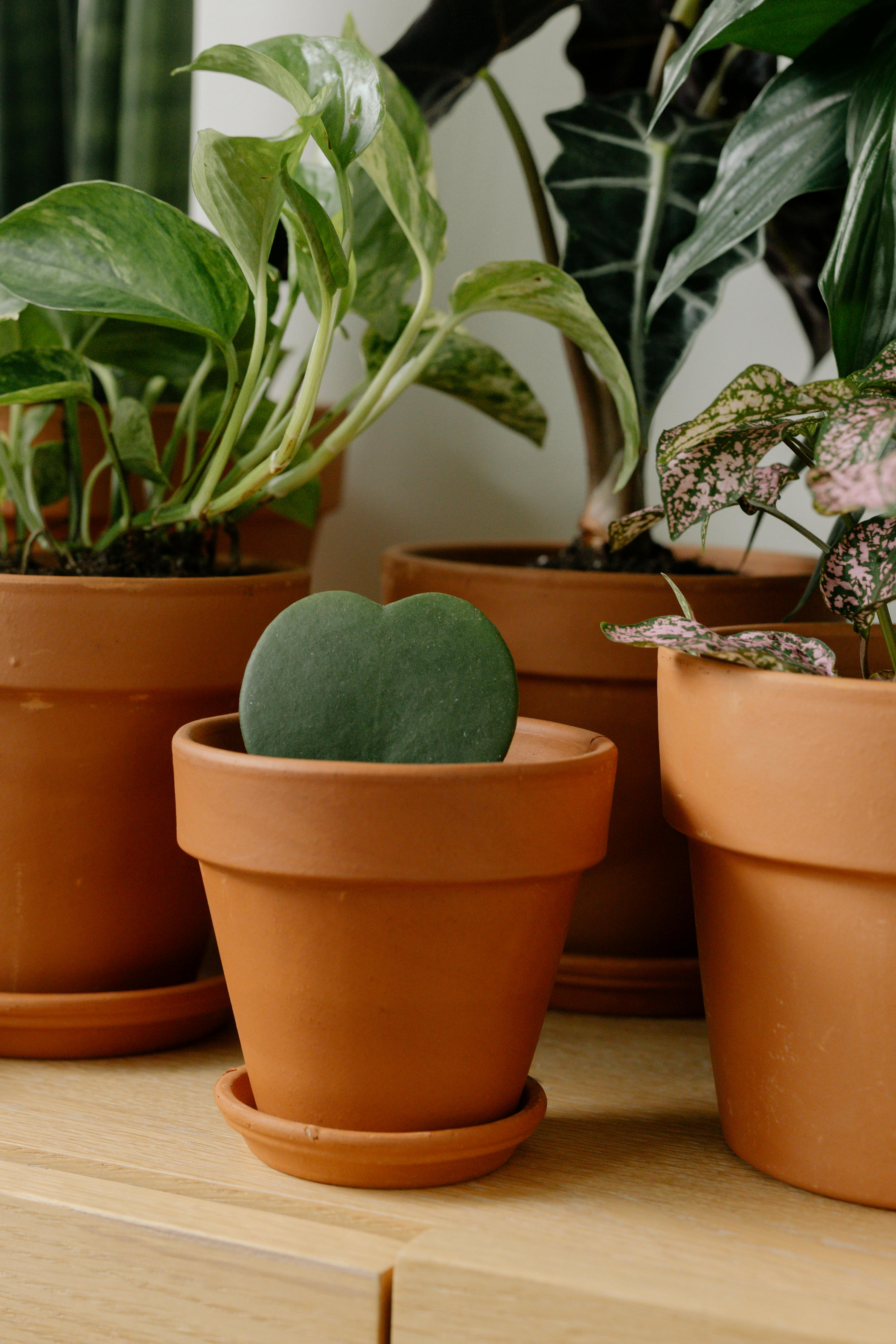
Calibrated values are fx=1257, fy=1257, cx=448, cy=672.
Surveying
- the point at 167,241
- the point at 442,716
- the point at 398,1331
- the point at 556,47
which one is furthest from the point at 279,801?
the point at 556,47

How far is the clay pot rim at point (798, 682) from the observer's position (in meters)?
0.55

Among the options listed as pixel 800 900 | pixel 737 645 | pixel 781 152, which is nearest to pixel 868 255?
pixel 781 152

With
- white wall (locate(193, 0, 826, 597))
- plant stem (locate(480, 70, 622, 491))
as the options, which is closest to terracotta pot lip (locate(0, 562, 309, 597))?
plant stem (locate(480, 70, 622, 491))

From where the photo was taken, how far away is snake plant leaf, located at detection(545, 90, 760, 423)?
2.84 ft

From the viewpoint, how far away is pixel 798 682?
0.56 meters

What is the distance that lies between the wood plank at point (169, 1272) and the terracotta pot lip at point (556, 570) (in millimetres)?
425

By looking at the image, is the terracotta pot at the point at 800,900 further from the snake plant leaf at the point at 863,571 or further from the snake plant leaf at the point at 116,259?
the snake plant leaf at the point at 116,259

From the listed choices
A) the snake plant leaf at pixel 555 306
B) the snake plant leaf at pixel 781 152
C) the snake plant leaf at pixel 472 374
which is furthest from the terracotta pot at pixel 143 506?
the snake plant leaf at pixel 781 152

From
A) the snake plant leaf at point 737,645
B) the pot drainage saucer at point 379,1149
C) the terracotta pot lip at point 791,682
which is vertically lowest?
the pot drainage saucer at point 379,1149

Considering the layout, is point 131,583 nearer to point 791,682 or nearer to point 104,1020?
point 104,1020

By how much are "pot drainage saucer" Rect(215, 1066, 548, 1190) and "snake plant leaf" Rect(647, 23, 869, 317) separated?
472 mm

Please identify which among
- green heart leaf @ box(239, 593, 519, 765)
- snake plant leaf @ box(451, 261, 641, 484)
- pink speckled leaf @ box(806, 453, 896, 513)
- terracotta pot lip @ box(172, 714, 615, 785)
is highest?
snake plant leaf @ box(451, 261, 641, 484)

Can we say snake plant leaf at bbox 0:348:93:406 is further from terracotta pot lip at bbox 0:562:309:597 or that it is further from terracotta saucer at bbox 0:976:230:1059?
terracotta saucer at bbox 0:976:230:1059

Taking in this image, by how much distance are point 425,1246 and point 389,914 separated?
0.14m
